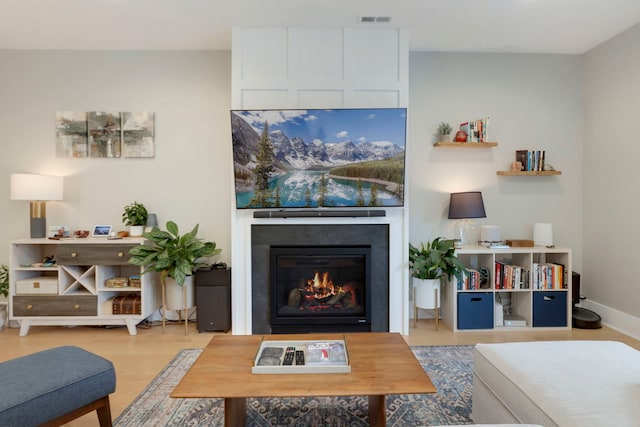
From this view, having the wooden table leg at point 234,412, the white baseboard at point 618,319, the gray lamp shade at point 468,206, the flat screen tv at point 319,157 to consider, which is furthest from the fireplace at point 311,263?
the white baseboard at point 618,319

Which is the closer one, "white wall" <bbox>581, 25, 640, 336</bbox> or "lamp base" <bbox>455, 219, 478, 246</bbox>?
"white wall" <bbox>581, 25, 640, 336</bbox>

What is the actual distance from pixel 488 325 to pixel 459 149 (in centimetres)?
174

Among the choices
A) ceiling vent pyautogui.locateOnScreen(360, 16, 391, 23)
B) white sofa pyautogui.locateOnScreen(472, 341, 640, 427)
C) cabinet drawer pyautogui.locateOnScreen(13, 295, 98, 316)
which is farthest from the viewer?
cabinet drawer pyautogui.locateOnScreen(13, 295, 98, 316)

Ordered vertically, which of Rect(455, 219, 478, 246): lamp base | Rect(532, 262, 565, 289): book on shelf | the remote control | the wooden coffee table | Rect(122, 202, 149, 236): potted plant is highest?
Rect(122, 202, 149, 236): potted plant

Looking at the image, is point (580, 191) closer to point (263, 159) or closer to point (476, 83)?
point (476, 83)

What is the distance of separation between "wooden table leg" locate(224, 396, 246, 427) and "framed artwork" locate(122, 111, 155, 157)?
267 cm

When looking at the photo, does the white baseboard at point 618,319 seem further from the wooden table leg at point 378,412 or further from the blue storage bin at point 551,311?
the wooden table leg at point 378,412

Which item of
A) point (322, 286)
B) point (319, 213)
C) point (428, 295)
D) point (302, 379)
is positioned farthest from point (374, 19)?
point (302, 379)

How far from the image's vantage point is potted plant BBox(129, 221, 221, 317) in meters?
3.13

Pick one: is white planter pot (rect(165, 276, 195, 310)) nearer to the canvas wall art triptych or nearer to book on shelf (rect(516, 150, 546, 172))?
the canvas wall art triptych

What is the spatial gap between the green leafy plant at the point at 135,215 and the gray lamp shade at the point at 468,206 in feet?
9.75

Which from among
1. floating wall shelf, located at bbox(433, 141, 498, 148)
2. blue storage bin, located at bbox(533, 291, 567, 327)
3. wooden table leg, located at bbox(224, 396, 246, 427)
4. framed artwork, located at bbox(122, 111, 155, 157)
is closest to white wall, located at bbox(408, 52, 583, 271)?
floating wall shelf, located at bbox(433, 141, 498, 148)

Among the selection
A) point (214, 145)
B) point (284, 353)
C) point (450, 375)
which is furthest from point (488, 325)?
point (214, 145)

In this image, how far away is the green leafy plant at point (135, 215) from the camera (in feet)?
11.3
